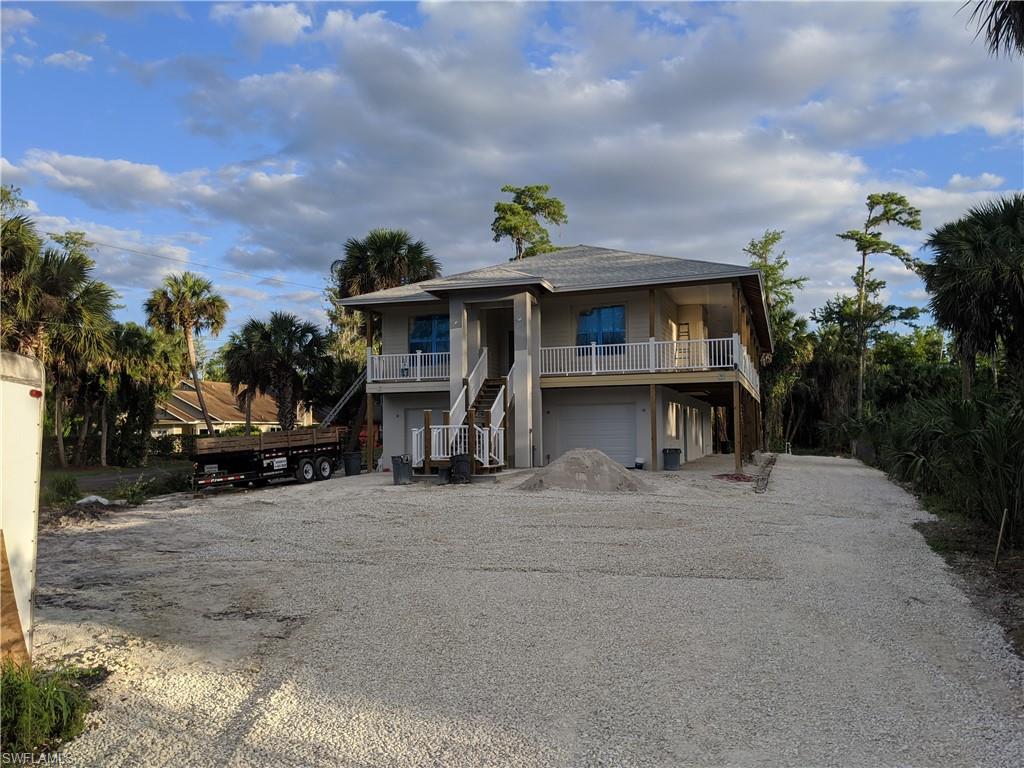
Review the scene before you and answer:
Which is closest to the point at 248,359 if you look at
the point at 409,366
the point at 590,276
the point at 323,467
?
the point at 409,366

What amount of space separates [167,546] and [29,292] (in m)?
16.6

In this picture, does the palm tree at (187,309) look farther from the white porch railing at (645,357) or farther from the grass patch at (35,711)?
the grass patch at (35,711)

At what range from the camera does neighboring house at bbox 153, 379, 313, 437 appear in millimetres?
46625

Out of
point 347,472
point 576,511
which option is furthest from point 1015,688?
point 347,472

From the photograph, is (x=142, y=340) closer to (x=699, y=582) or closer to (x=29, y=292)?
(x=29, y=292)

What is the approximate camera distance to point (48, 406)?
34.6m

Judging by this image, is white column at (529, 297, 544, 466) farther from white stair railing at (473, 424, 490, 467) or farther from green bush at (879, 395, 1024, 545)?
green bush at (879, 395, 1024, 545)

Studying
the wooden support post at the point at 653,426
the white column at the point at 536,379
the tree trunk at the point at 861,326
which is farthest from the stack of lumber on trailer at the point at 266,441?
the tree trunk at the point at 861,326

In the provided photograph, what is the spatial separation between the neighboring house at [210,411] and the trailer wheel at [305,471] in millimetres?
22552

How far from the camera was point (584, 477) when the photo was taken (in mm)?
15680

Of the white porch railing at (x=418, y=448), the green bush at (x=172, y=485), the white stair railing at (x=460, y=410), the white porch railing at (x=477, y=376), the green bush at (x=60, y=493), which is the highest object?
the white porch railing at (x=477, y=376)

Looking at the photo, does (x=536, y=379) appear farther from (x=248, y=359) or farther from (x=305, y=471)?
(x=248, y=359)

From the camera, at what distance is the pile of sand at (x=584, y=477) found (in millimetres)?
15625

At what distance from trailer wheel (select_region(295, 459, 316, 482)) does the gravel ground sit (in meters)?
9.21
